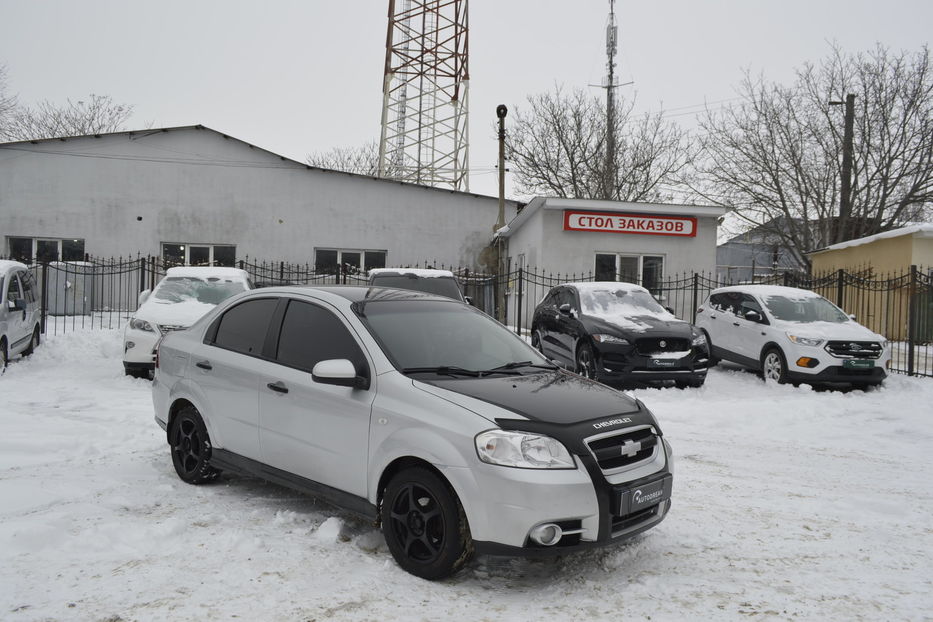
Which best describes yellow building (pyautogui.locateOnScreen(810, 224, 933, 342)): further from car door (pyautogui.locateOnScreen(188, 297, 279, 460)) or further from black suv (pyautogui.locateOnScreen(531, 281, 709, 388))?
car door (pyautogui.locateOnScreen(188, 297, 279, 460))

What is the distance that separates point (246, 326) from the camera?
16.9 feet

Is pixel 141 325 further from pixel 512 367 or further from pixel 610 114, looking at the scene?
pixel 610 114

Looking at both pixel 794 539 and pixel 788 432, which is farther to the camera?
pixel 788 432

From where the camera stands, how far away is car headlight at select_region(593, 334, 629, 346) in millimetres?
10633

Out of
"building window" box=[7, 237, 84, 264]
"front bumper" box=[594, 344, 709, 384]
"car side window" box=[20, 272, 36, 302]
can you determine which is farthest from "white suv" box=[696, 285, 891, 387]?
"building window" box=[7, 237, 84, 264]

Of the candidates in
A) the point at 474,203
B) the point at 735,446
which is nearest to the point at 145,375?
the point at 735,446

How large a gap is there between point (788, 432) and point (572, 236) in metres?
12.0

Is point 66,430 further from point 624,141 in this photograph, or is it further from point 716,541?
point 624,141

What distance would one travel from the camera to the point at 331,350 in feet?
14.6

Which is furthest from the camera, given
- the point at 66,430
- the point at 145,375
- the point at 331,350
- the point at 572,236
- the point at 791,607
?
the point at 572,236

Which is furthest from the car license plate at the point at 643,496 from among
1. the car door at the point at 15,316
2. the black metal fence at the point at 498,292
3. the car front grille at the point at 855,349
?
the black metal fence at the point at 498,292

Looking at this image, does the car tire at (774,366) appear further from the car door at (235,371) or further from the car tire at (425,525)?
the car tire at (425,525)

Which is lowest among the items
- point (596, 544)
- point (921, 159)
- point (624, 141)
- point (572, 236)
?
point (596, 544)

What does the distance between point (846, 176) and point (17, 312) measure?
26000 millimetres
